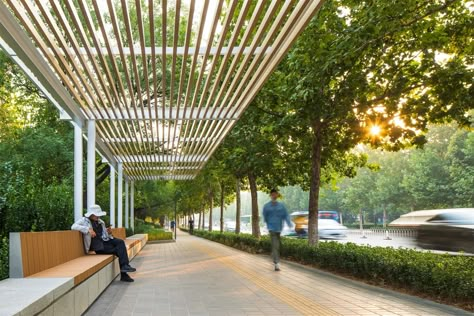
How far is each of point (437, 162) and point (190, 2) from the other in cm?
5165

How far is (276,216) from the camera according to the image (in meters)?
12.2

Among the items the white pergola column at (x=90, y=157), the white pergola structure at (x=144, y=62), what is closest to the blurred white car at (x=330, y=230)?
the white pergola structure at (x=144, y=62)

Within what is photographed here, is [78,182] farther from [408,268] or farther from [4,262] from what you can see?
[408,268]

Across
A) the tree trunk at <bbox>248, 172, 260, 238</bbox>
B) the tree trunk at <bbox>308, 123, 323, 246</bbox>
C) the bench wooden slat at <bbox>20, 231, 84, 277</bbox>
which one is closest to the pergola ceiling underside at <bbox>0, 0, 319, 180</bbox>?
the tree trunk at <bbox>248, 172, 260, 238</bbox>

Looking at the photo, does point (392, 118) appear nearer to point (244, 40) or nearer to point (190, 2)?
point (244, 40)

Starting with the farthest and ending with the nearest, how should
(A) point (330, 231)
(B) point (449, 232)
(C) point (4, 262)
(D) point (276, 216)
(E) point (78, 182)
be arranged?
(A) point (330, 231) < (B) point (449, 232) < (D) point (276, 216) < (E) point (78, 182) < (C) point (4, 262)

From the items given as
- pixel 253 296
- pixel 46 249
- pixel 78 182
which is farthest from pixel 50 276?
pixel 78 182

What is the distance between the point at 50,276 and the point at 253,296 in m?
3.43

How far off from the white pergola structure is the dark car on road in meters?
8.22

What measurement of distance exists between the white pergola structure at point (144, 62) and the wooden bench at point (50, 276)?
2.67 meters

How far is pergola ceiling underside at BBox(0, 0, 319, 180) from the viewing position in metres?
6.43

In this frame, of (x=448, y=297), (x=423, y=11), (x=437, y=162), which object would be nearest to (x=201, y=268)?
(x=448, y=297)

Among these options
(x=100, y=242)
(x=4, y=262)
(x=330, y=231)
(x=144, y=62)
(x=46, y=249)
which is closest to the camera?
(x=46, y=249)

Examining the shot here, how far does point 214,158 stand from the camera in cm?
2316
